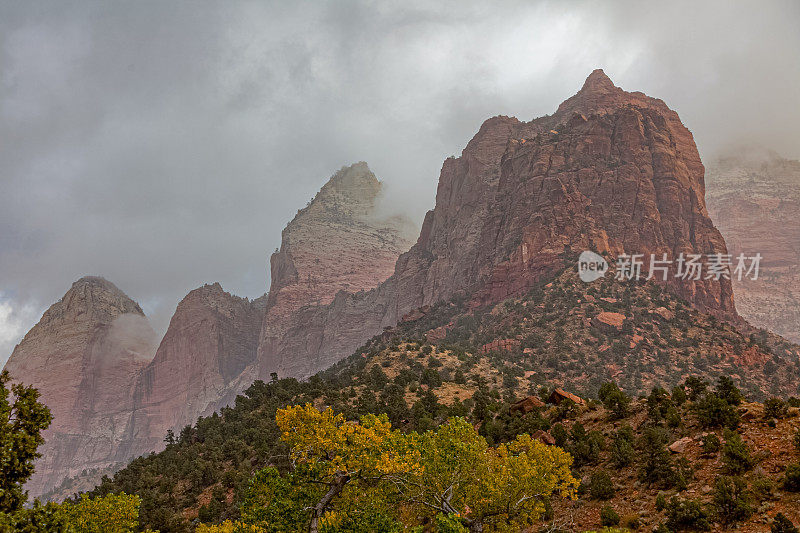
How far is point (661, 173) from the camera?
323 ft

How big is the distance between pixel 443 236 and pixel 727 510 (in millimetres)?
130443

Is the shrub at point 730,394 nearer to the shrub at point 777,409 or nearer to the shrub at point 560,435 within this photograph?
the shrub at point 777,409

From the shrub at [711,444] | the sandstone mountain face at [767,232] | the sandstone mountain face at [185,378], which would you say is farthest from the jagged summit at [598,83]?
the sandstone mountain face at [185,378]

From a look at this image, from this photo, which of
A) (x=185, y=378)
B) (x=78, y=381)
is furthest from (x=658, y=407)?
(x=78, y=381)

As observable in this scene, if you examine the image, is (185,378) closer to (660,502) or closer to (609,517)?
(609,517)

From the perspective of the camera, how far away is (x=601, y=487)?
2105 cm

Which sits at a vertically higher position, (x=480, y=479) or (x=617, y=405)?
(x=617, y=405)

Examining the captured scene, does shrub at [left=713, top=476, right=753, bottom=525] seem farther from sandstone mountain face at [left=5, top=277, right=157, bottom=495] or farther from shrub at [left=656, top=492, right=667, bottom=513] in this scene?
sandstone mountain face at [left=5, top=277, right=157, bottom=495]

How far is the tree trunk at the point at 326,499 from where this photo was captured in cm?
1562

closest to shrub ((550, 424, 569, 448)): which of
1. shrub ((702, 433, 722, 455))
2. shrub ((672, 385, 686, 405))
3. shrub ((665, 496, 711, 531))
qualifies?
shrub ((672, 385, 686, 405))

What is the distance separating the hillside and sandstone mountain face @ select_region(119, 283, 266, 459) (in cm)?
12851

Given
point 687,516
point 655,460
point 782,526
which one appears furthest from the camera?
point 655,460

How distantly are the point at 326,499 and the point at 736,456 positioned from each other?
1615cm

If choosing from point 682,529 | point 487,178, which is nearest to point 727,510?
point 682,529
